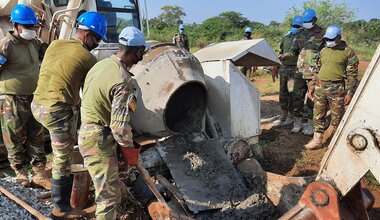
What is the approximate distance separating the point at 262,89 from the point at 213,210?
8175 millimetres

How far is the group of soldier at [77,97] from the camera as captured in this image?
296 cm

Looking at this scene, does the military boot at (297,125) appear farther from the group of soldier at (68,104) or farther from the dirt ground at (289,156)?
the group of soldier at (68,104)

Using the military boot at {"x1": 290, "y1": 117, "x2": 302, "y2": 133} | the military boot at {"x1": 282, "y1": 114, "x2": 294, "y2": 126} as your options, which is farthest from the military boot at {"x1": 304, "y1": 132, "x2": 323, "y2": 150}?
the military boot at {"x1": 282, "y1": 114, "x2": 294, "y2": 126}

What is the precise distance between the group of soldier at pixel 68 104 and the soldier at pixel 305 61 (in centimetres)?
383

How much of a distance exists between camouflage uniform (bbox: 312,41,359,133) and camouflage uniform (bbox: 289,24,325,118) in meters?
0.42

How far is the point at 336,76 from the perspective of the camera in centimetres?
542

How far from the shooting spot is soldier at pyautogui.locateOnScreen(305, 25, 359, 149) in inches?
208

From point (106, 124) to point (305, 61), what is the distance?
414 centimetres

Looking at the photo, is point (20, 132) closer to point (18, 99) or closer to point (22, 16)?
point (18, 99)

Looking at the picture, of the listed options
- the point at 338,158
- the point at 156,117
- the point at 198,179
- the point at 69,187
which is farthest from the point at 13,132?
the point at 338,158

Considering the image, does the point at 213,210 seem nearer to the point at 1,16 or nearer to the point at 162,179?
the point at 162,179

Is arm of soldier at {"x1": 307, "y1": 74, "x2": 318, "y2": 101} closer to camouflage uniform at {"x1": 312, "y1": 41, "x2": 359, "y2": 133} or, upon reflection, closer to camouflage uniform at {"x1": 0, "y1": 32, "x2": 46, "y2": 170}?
camouflage uniform at {"x1": 312, "y1": 41, "x2": 359, "y2": 133}

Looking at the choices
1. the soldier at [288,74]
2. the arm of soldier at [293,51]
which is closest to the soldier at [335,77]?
the arm of soldier at [293,51]

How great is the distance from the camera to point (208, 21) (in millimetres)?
41469
